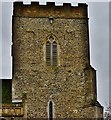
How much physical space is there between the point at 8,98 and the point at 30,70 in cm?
267

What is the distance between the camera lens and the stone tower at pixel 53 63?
131ft

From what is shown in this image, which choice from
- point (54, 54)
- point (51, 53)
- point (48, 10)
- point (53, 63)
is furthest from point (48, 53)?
point (48, 10)

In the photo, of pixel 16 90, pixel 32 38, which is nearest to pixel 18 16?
pixel 32 38

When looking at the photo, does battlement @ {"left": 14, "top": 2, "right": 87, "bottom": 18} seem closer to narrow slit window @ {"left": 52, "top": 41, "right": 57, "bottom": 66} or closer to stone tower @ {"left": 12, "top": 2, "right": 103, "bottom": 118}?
stone tower @ {"left": 12, "top": 2, "right": 103, "bottom": 118}

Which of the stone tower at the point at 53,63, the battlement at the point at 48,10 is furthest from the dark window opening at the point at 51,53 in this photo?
the battlement at the point at 48,10

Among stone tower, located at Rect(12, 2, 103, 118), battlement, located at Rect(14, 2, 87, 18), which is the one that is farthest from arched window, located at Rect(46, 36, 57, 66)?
battlement, located at Rect(14, 2, 87, 18)

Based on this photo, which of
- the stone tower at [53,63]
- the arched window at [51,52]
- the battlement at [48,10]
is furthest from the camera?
the battlement at [48,10]

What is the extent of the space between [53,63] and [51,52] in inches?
33.5

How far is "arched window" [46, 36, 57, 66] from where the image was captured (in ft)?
134

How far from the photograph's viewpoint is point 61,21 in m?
41.3

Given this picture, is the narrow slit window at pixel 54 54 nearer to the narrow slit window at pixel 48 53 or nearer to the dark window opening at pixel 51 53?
the dark window opening at pixel 51 53

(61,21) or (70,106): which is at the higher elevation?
(61,21)

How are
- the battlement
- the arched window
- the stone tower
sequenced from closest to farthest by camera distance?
the stone tower
the arched window
the battlement

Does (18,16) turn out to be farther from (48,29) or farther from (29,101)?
(29,101)
